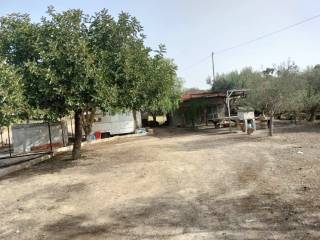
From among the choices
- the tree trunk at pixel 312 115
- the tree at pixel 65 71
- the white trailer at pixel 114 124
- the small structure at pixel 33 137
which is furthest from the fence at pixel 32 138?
the tree trunk at pixel 312 115

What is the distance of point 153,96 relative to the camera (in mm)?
15156

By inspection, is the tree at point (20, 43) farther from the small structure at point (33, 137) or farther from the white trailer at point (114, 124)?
the white trailer at point (114, 124)

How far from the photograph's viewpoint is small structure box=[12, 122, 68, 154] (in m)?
20.6

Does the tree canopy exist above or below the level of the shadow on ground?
above

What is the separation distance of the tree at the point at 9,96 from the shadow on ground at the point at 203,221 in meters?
4.82

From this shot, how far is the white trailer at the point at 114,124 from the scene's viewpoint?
28.0 m

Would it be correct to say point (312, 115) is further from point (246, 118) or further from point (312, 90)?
point (246, 118)

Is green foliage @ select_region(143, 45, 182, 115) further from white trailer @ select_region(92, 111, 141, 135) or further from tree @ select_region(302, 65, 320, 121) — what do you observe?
tree @ select_region(302, 65, 320, 121)

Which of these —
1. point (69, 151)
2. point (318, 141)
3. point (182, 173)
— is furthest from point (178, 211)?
point (69, 151)

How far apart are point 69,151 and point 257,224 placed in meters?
14.3

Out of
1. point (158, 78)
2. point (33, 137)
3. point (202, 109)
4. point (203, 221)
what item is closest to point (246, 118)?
point (202, 109)

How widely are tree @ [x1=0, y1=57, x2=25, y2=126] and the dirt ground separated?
6.82 feet

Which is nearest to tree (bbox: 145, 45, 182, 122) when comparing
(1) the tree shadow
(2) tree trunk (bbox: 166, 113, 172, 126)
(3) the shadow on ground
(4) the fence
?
(1) the tree shadow

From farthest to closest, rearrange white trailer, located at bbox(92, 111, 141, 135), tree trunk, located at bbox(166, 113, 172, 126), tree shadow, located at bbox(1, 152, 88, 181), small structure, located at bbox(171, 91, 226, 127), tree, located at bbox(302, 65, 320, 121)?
tree trunk, located at bbox(166, 113, 172, 126) → small structure, located at bbox(171, 91, 226, 127) → white trailer, located at bbox(92, 111, 141, 135) → tree, located at bbox(302, 65, 320, 121) → tree shadow, located at bbox(1, 152, 88, 181)
